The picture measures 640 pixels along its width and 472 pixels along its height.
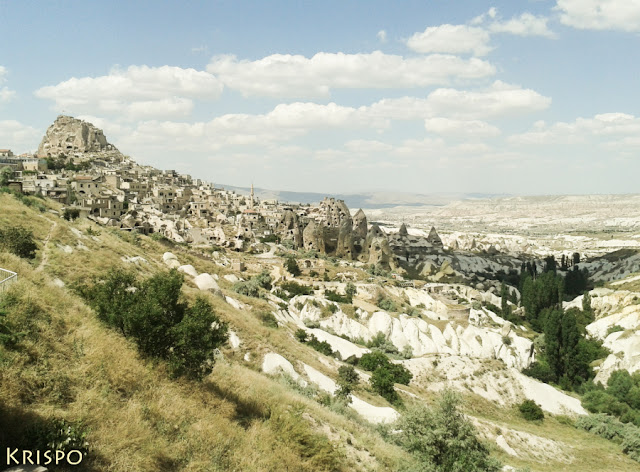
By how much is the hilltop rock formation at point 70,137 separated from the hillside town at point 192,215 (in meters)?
6.08

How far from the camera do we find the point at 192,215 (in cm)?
8344

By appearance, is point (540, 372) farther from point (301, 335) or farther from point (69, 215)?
point (69, 215)

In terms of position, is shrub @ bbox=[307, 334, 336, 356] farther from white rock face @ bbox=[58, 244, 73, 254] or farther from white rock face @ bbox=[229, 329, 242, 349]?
white rock face @ bbox=[58, 244, 73, 254]

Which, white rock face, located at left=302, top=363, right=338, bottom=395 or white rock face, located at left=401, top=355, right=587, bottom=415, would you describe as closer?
white rock face, located at left=302, top=363, right=338, bottom=395

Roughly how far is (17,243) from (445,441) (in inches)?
736

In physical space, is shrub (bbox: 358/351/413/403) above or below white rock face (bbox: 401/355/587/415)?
above

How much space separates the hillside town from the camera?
6412cm

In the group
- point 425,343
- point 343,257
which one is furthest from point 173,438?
point 343,257

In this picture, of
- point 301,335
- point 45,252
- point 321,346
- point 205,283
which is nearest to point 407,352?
point 321,346

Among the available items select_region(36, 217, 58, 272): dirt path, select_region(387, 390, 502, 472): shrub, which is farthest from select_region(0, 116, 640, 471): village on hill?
select_region(387, 390, 502, 472): shrub

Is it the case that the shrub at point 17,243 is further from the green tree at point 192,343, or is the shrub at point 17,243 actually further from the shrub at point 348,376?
the shrub at point 348,376

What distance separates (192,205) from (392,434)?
7742 cm

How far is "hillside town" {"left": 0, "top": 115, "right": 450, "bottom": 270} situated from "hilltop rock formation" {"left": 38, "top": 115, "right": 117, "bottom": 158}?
6083mm

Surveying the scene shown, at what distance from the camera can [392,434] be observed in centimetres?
1653
